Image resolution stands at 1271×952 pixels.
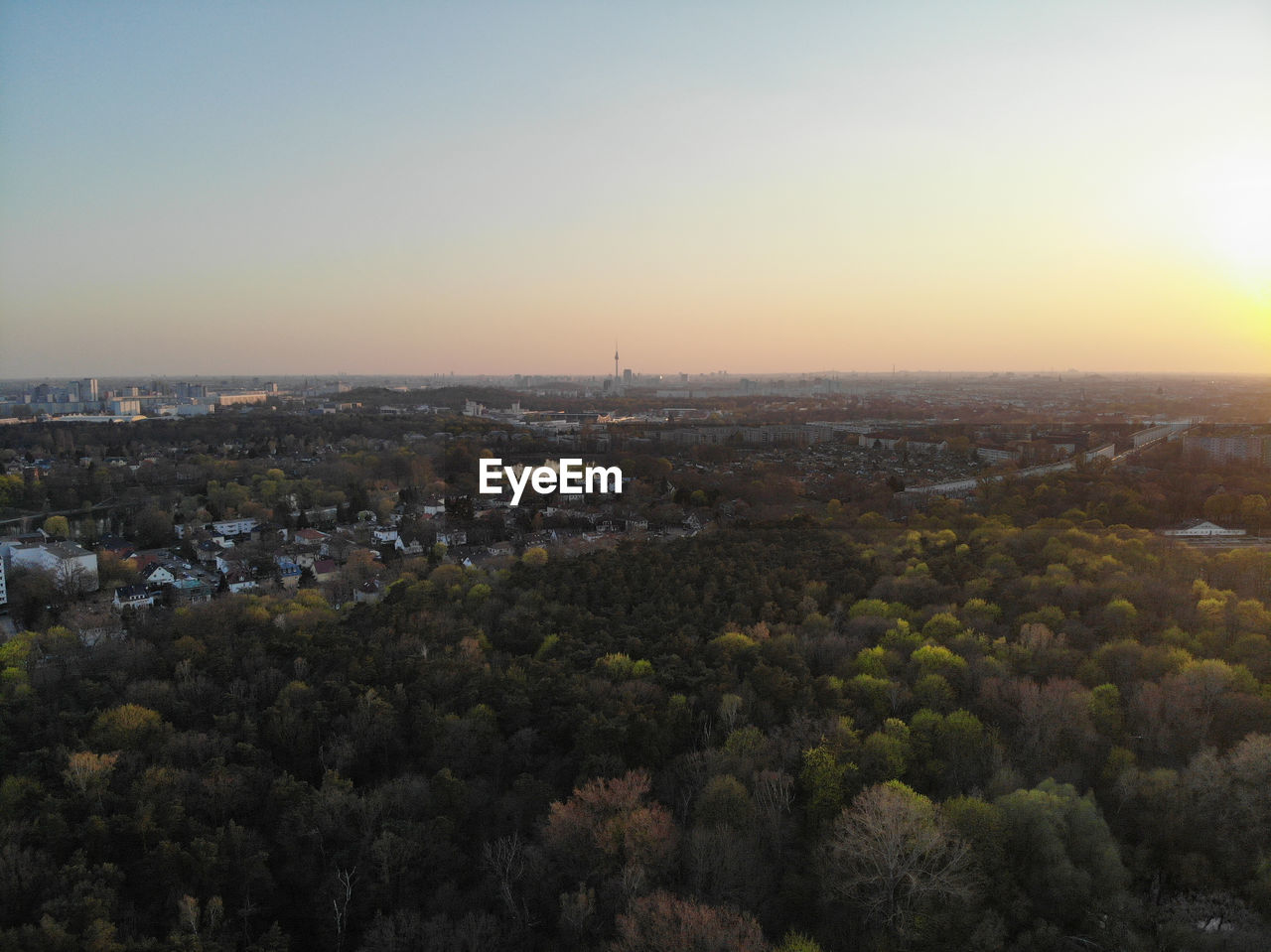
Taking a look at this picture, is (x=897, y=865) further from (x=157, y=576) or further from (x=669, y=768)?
(x=157, y=576)

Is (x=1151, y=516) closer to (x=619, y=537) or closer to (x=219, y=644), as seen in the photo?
(x=619, y=537)

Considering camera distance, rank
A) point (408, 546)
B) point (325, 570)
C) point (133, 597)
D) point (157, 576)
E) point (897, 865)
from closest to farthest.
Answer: point (897, 865), point (133, 597), point (157, 576), point (325, 570), point (408, 546)

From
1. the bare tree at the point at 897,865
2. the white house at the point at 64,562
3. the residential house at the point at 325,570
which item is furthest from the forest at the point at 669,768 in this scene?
the white house at the point at 64,562

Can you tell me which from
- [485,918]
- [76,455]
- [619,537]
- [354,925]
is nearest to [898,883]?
[485,918]

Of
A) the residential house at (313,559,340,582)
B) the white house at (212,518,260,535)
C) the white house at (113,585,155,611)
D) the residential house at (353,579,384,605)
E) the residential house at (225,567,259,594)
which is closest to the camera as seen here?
the residential house at (353,579,384,605)

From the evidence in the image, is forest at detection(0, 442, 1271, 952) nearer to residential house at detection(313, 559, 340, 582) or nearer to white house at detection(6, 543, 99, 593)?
residential house at detection(313, 559, 340, 582)

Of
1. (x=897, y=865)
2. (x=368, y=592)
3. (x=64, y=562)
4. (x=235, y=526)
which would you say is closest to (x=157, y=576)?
(x=64, y=562)

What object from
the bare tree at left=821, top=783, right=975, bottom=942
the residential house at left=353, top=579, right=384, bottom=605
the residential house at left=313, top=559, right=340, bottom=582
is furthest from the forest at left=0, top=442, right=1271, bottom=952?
the residential house at left=313, top=559, right=340, bottom=582

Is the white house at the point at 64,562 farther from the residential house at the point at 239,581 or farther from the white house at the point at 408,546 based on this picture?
the white house at the point at 408,546
